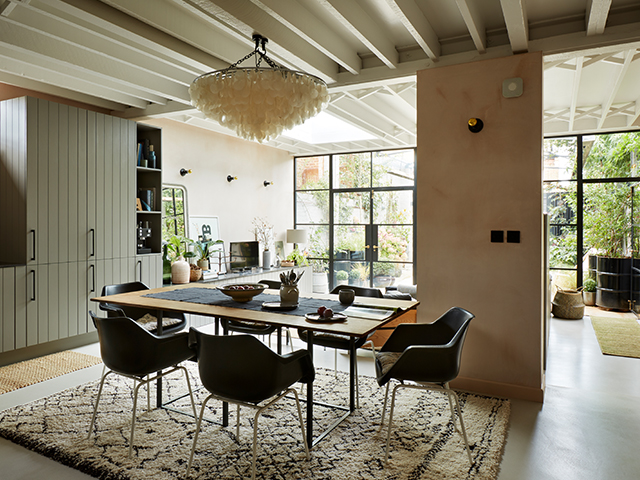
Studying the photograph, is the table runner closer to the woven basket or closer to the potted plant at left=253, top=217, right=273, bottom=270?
the potted plant at left=253, top=217, right=273, bottom=270

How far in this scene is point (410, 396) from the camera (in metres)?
3.38

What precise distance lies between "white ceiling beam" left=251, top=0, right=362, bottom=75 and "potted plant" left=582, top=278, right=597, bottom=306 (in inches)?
224

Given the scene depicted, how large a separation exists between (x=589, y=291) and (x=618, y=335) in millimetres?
1949

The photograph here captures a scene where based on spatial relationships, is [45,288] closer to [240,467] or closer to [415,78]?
[240,467]

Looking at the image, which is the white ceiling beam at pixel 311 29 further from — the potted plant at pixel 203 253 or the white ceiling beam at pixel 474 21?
the potted plant at pixel 203 253

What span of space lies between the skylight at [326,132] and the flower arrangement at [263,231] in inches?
63.9

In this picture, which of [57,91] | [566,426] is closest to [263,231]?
[57,91]

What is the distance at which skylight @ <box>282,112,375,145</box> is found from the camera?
7.43 meters

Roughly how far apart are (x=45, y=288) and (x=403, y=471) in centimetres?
377


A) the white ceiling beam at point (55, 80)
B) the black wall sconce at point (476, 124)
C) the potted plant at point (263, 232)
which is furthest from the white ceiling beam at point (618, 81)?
the potted plant at point (263, 232)

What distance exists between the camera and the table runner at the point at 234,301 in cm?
289

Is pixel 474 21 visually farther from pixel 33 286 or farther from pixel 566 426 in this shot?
pixel 33 286

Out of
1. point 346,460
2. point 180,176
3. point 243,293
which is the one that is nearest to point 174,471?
point 346,460

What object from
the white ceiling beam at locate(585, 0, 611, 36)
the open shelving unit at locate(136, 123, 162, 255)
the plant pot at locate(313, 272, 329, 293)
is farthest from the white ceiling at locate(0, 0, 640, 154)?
the plant pot at locate(313, 272, 329, 293)
